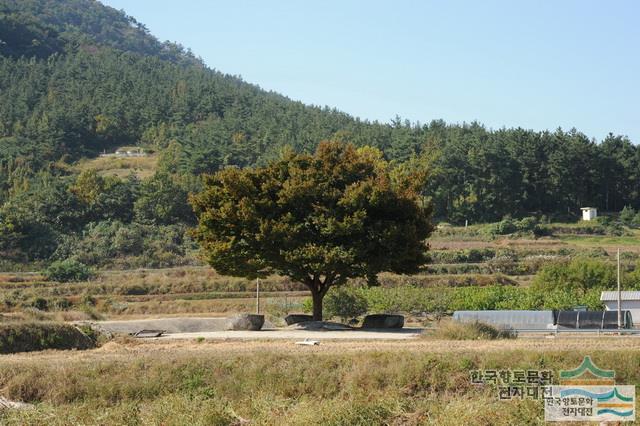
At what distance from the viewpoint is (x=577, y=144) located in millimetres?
105375

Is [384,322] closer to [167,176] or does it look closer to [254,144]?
[167,176]

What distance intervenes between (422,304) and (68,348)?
24.4 metres

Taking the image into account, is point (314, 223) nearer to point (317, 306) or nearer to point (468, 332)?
point (317, 306)

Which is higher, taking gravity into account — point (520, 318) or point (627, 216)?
point (627, 216)

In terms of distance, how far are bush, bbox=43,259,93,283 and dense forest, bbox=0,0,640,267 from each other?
985 cm

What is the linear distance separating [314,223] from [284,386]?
56.3 feet

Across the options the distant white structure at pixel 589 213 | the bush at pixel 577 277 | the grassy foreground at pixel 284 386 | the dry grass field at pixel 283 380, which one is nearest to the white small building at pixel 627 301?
the bush at pixel 577 277

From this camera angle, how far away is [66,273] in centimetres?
7000

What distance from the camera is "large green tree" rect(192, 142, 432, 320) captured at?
122 feet

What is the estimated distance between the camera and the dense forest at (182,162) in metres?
88.9

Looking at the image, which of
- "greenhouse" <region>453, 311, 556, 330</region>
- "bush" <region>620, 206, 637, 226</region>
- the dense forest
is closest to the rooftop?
"greenhouse" <region>453, 311, 556, 330</region>

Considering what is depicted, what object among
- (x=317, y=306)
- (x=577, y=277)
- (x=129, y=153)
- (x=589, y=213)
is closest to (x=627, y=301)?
(x=577, y=277)

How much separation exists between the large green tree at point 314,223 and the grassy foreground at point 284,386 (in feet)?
42.0

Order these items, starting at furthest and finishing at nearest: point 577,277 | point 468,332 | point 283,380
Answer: point 577,277
point 468,332
point 283,380
